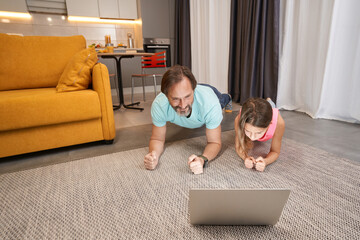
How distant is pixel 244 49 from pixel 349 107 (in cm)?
147

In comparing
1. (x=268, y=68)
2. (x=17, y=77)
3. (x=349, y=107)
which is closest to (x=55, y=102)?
(x=17, y=77)

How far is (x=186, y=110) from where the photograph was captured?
1.14m

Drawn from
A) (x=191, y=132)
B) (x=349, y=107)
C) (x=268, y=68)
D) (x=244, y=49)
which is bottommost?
(x=191, y=132)

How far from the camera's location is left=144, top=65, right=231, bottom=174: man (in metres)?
1.06

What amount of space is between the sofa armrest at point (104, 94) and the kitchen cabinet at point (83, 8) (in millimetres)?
3507

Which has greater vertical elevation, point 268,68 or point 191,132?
point 268,68

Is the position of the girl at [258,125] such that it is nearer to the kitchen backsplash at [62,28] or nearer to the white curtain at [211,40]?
the white curtain at [211,40]

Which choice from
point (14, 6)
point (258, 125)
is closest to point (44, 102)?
point (258, 125)

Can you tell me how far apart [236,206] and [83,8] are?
5.00 m

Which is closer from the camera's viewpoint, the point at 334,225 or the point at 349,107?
the point at 334,225

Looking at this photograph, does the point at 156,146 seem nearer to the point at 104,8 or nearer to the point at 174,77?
the point at 174,77

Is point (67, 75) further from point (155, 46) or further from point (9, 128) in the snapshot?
point (155, 46)

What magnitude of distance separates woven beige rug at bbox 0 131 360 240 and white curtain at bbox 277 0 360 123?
3.58ft

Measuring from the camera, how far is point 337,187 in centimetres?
103
